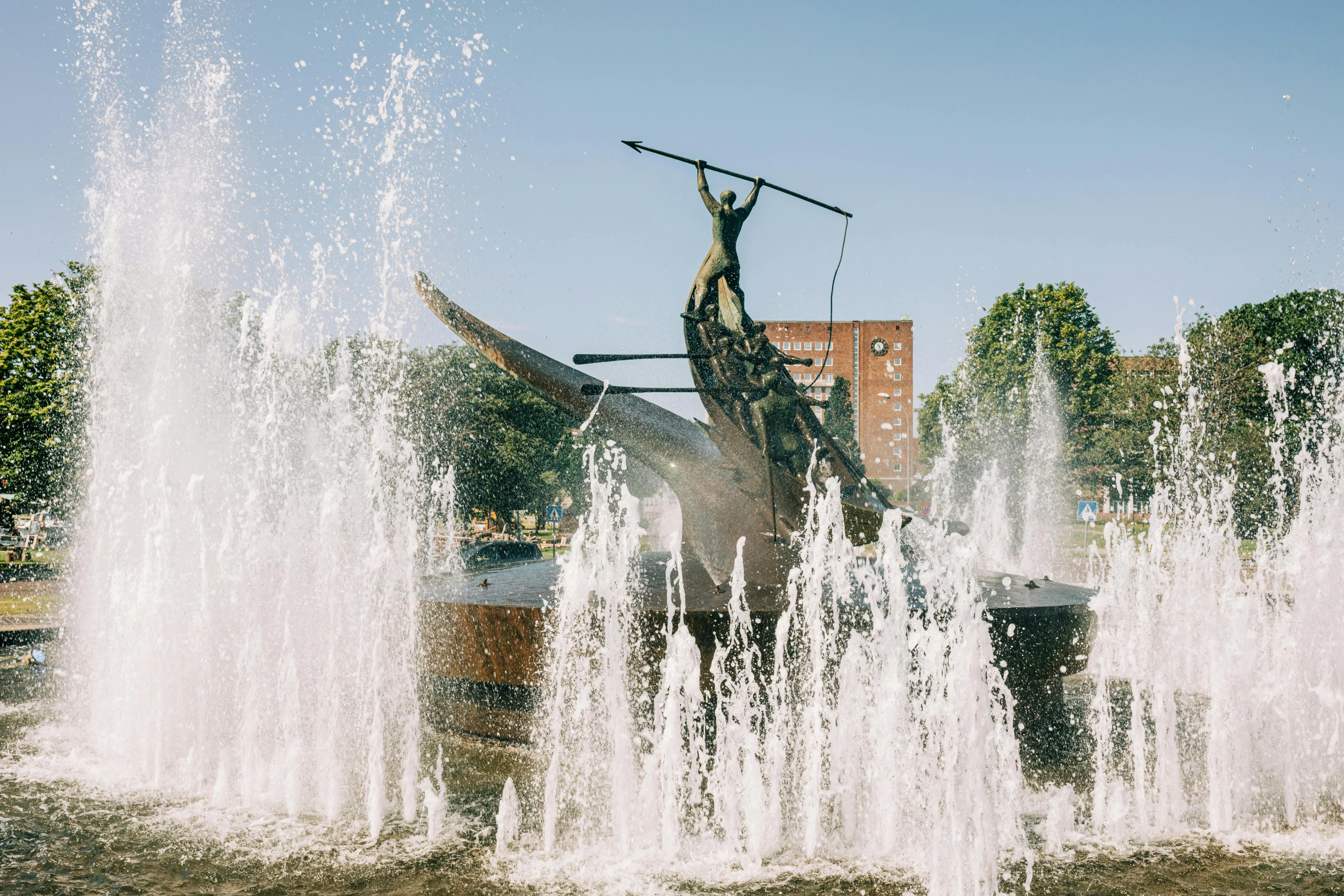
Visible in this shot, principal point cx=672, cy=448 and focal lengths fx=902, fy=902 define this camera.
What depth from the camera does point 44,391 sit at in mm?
22203

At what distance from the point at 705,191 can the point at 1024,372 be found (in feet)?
102

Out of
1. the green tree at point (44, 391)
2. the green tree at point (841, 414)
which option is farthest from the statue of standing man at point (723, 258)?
the green tree at point (841, 414)

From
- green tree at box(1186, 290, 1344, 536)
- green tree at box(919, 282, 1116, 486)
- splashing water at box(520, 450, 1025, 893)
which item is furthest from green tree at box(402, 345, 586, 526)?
splashing water at box(520, 450, 1025, 893)

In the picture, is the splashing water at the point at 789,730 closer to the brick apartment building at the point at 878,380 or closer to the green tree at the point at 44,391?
the green tree at the point at 44,391

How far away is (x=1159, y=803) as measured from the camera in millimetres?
5223

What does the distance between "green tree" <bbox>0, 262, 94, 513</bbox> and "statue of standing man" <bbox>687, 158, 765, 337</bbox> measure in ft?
61.4

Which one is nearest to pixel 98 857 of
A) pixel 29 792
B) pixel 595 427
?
pixel 29 792

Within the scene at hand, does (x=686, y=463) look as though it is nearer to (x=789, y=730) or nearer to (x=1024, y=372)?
(x=789, y=730)

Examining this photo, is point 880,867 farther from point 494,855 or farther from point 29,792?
point 29,792

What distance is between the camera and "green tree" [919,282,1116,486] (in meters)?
34.8

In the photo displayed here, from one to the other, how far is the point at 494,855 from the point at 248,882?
3.72 feet

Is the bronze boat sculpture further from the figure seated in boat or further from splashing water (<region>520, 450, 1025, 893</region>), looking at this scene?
splashing water (<region>520, 450, 1025, 893</region>)

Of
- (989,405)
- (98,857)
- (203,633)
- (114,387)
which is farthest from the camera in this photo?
(989,405)

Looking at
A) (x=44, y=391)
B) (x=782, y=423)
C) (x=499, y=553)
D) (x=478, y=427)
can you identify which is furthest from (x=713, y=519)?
(x=478, y=427)
